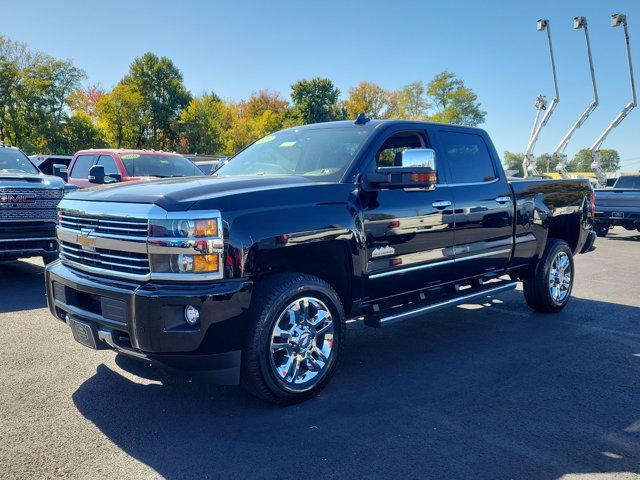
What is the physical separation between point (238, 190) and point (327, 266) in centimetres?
92

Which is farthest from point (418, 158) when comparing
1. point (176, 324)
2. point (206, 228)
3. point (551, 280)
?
point (551, 280)

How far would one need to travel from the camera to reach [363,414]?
3.64 m

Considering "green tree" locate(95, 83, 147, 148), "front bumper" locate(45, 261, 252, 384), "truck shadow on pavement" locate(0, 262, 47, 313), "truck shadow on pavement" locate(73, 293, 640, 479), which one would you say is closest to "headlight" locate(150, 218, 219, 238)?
"front bumper" locate(45, 261, 252, 384)

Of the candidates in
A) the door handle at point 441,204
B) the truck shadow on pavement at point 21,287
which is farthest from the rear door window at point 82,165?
the door handle at point 441,204

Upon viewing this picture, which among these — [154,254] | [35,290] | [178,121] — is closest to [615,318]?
[154,254]

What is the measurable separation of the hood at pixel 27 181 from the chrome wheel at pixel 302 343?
5.64 m

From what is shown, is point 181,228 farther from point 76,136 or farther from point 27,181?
point 76,136

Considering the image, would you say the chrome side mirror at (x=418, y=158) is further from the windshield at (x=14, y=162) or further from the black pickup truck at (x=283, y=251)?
the windshield at (x=14, y=162)

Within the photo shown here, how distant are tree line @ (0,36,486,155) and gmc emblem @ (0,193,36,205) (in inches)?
1516

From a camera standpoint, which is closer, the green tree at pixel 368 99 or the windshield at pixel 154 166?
the windshield at pixel 154 166

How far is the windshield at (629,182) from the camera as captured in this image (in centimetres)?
1624

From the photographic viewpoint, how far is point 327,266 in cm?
409

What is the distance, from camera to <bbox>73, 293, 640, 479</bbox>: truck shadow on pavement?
3.02 meters

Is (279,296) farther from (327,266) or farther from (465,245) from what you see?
(465,245)
